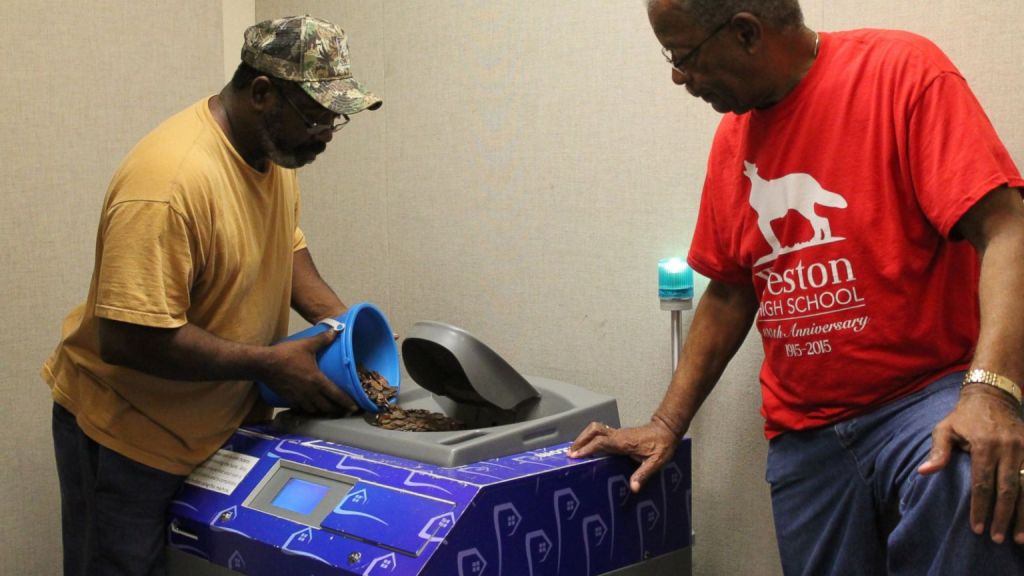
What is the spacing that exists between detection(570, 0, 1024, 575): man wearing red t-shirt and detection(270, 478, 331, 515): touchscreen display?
0.37m

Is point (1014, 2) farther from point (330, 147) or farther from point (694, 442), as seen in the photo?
point (330, 147)

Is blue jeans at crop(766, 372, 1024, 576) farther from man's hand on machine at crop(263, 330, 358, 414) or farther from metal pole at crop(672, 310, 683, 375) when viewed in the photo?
man's hand on machine at crop(263, 330, 358, 414)

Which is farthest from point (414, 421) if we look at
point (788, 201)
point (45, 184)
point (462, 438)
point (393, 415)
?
point (45, 184)

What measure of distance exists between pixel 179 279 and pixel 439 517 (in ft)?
1.81

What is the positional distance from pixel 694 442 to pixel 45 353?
144 cm

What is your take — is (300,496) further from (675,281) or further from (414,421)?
(675,281)

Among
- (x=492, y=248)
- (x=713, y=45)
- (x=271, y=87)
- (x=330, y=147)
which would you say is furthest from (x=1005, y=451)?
(x=330, y=147)

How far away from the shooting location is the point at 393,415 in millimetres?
1535

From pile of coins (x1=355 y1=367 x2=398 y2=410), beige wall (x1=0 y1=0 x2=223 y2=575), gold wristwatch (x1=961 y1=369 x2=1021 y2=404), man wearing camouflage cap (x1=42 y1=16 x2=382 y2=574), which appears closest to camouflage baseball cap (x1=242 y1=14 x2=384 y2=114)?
man wearing camouflage cap (x1=42 y1=16 x2=382 y2=574)

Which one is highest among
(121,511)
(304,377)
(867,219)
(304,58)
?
(304,58)

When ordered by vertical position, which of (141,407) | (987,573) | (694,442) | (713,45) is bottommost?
(694,442)

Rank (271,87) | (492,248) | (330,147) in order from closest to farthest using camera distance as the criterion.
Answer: (271,87)
(492,248)
(330,147)

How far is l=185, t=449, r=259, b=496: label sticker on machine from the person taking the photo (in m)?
1.46

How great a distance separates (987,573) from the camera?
970 millimetres
